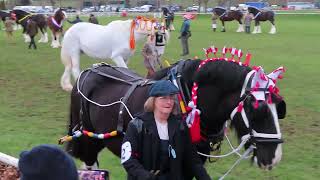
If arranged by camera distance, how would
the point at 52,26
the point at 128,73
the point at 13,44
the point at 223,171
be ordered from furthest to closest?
the point at 13,44 < the point at 52,26 < the point at 223,171 < the point at 128,73

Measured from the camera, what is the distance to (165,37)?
460 inches

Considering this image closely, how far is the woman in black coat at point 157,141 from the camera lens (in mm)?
3500

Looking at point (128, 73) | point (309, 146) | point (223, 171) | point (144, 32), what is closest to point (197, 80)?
point (128, 73)

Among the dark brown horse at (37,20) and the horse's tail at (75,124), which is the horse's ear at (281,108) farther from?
the dark brown horse at (37,20)

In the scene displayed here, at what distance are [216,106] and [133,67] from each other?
12.7 metres

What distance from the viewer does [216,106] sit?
3.95m

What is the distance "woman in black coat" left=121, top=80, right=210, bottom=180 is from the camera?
3500 millimetres

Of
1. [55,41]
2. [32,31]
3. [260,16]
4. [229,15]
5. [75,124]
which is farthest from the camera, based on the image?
[229,15]

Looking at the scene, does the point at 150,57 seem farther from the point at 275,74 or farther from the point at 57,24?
the point at 57,24

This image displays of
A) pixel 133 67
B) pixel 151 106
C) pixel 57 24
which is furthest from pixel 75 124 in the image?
pixel 57 24

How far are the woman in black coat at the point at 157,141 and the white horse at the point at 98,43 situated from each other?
26.5 ft

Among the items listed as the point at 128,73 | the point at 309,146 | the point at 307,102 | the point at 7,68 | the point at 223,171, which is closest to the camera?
the point at 128,73

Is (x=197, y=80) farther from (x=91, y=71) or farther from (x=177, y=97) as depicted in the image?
(x=91, y=71)

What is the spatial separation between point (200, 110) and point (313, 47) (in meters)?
20.9
